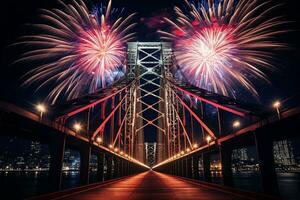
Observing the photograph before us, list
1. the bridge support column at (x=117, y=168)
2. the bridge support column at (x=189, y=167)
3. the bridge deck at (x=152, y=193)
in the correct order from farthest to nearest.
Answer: the bridge support column at (x=117, y=168), the bridge support column at (x=189, y=167), the bridge deck at (x=152, y=193)

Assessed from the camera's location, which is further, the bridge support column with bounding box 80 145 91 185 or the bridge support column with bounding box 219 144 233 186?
the bridge support column with bounding box 80 145 91 185

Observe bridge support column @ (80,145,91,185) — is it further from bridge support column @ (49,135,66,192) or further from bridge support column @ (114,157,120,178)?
bridge support column @ (114,157,120,178)

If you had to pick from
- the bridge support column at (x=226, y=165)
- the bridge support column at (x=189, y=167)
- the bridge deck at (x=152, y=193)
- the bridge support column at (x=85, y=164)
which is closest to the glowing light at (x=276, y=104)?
the bridge deck at (x=152, y=193)

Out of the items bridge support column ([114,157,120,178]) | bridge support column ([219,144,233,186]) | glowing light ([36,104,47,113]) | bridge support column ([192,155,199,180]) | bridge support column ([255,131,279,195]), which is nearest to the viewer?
glowing light ([36,104,47,113])

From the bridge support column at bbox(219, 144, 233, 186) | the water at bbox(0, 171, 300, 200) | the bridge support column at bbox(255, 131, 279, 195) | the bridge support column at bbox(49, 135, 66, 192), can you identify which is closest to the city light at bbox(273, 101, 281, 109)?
the bridge support column at bbox(255, 131, 279, 195)

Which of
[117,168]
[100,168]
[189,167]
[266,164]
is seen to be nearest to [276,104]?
[266,164]

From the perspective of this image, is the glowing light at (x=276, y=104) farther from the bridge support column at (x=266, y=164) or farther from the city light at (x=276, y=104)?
the bridge support column at (x=266, y=164)

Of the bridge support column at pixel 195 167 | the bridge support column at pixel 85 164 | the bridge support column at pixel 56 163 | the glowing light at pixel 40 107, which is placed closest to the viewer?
the glowing light at pixel 40 107
